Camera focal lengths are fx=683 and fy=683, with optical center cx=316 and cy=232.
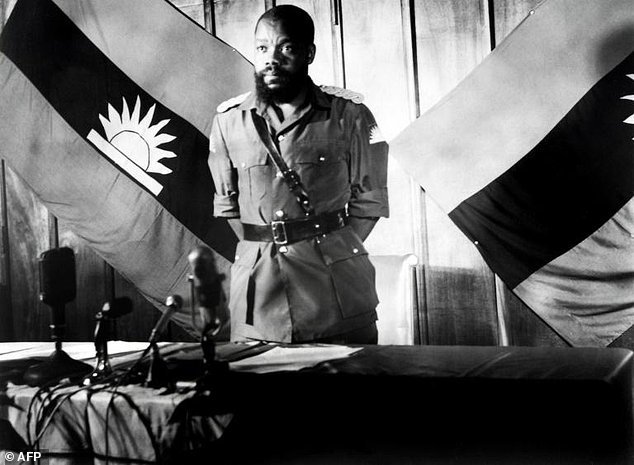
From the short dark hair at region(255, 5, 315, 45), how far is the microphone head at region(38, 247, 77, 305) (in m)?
0.80

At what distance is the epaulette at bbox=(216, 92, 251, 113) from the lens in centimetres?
194

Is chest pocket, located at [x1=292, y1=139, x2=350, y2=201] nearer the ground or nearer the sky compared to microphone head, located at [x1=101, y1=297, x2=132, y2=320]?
nearer the sky

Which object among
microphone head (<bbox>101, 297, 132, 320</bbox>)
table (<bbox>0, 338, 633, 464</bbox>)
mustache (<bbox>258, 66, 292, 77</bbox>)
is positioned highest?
mustache (<bbox>258, 66, 292, 77</bbox>)

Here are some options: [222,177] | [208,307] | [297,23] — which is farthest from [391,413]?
[297,23]

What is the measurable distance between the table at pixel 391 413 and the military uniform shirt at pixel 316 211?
349mm

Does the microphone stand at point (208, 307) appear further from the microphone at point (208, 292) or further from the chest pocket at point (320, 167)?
the chest pocket at point (320, 167)

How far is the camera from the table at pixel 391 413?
46.4 inches

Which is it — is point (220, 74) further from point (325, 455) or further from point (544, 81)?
point (325, 455)

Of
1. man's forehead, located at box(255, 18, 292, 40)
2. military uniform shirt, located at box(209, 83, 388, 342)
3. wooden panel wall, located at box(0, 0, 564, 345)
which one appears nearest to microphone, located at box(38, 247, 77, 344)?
wooden panel wall, located at box(0, 0, 564, 345)

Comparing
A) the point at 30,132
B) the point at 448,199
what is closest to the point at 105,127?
the point at 30,132

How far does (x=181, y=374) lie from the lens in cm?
139

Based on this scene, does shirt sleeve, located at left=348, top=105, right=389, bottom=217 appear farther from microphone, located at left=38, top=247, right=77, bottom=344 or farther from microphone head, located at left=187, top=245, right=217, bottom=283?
microphone, located at left=38, top=247, right=77, bottom=344

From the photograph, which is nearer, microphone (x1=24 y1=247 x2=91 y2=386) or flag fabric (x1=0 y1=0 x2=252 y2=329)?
microphone (x1=24 y1=247 x2=91 y2=386)

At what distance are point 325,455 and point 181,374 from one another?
33cm
